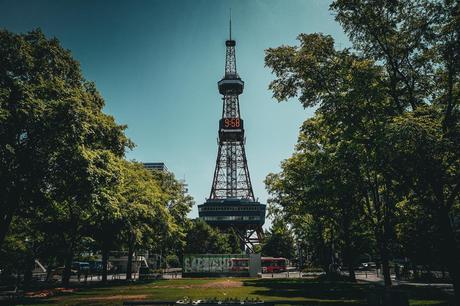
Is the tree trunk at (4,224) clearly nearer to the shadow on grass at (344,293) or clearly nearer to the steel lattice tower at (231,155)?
the shadow on grass at (344,293)

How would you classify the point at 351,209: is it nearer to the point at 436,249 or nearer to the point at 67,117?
the point at 436,249

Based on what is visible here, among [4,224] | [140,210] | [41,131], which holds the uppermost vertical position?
[41,131]

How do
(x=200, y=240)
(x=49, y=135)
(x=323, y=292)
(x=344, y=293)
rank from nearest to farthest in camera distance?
1. (x=49, y=135)
2. (x=344, y=293)
3. (x=323, y=292)
4. (x=200, y=240)

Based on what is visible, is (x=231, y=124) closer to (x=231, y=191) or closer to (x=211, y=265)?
(x=231, y=191)

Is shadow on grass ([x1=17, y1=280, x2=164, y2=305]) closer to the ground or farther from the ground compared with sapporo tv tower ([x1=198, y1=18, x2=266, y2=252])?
closer to the ground

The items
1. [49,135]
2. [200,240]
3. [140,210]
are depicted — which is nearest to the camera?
[49,135]

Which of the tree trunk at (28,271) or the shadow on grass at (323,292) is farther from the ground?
the tree trunk at (28,271)

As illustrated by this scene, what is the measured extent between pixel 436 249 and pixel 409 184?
902 inches

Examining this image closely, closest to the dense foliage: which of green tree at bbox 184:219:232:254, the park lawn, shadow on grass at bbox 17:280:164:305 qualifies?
shadow on grass at bbox 17:280:164:305

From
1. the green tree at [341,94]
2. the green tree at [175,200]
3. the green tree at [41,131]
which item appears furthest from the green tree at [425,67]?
the green tree at [175,200]

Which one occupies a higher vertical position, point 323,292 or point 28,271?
point 28,271

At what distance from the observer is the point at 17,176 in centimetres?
1897

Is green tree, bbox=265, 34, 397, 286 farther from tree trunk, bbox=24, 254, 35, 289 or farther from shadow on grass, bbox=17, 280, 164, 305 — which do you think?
tree trunk, bbox=24, 254, 35, 289

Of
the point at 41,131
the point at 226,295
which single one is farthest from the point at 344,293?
the point at 41,131
